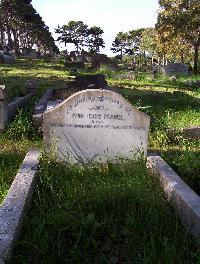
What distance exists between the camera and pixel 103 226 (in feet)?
11.6

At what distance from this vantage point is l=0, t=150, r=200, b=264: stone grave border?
3.03 m

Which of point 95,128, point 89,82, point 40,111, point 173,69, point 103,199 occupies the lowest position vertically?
point 103,199

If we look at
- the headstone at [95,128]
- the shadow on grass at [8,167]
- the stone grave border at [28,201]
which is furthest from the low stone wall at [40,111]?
the stone grave border at [28,201]

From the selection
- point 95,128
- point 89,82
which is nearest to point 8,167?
point 95,128

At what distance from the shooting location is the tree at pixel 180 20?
30.5m

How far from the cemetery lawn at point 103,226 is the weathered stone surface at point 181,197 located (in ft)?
0.24

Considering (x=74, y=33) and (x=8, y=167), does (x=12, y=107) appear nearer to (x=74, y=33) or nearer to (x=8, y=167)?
(x=8, y=167)

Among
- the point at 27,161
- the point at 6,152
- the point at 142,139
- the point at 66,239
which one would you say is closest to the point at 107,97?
the point at 142,139

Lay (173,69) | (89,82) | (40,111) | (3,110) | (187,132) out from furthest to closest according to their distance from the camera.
A: (173,69) → (89,82) → (40,111) → (3,110) → (187,132)

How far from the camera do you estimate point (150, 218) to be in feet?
11.9

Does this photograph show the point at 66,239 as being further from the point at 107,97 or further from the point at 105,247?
the point at 107,97

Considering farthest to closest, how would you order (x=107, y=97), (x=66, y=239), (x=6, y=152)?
(x=6, y=152)
(x=107, y=97)
(x=66, y=239)

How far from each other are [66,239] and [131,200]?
2.47 feet

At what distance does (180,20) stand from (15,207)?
1142 inches
